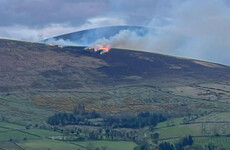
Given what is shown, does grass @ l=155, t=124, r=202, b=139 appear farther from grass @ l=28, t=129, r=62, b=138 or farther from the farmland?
grass @ l=28, t=129, r=62, b=138

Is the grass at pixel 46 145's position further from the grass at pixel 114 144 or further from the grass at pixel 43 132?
the grass at pixel 43 132

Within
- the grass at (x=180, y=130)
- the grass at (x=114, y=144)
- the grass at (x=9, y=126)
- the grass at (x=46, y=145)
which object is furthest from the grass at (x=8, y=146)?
the grass at (x=180, y=130)

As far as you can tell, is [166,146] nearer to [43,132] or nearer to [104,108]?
[43,132]

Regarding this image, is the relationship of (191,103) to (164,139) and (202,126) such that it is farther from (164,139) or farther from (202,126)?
(164,139)

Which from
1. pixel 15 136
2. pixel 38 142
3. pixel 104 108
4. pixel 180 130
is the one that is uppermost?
pixel 104 108

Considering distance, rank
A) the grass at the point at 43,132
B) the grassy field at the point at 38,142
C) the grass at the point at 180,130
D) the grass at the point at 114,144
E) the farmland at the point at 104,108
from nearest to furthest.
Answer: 1. the grassy field at the point at 38,142
2. the grass at the point at 114,144
3. the farmland at the point at 104,108
4. the grass at the point at 43,132
5. the grass at the point at 180,130

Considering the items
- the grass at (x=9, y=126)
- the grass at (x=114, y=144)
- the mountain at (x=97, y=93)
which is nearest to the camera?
the grass at (x=114, y=144)

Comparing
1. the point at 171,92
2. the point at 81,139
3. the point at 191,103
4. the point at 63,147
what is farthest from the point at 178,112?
the point at 63,147

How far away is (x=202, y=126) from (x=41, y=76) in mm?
78765

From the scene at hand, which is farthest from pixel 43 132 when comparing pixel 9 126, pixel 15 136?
pixel 15 136

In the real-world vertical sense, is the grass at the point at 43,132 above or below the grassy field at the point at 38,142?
above

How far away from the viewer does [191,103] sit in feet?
540

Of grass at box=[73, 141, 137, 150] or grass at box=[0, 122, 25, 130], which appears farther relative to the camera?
grass at box=[0, 122, 25, 130]

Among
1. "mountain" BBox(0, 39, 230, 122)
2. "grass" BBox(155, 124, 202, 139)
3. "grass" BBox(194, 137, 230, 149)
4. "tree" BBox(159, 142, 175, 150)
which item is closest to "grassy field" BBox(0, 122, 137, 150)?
"tree" BBox(159, 142, 175, 150)
